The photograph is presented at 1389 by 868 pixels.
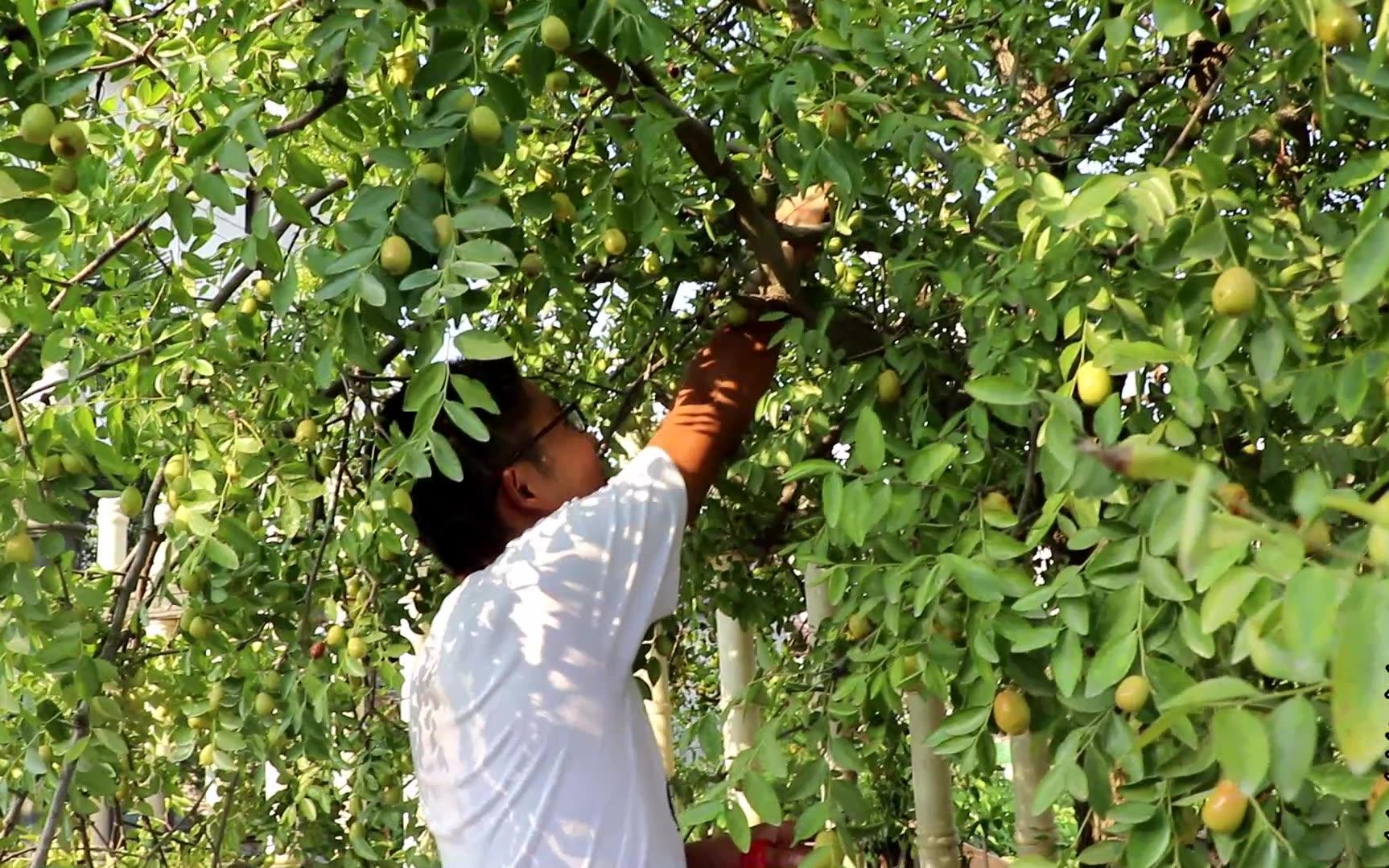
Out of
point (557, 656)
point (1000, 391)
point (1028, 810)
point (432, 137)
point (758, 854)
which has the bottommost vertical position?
point (1028, 810)

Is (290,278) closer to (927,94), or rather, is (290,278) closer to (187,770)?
(927,94)

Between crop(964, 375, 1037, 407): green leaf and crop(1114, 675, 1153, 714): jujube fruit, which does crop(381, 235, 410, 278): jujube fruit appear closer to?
crop(964, 375, 1037, 407): green leaf

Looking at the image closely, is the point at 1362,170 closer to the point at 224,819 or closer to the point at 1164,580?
the point at 1164,580

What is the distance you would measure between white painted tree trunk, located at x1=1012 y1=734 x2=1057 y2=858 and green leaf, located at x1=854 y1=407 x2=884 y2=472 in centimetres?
66

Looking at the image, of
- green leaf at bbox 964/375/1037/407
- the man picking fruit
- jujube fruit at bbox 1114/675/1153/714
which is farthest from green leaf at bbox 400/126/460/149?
jujube fruit at bbox 1114/675/1153/714

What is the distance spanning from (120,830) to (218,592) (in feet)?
2.37

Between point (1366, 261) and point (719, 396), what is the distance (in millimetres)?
907

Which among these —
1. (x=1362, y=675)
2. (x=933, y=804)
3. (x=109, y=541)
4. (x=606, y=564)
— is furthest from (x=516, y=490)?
(x=109, y=541)

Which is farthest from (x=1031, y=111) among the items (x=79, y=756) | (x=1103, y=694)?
(x=79, y=756)

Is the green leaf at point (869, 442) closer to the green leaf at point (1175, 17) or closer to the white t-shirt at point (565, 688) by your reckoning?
the white t-shirt at point (565, 688)

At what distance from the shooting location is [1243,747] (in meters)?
0.63

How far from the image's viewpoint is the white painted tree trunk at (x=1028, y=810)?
188cm

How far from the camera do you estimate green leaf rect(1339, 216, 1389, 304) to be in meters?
0.74

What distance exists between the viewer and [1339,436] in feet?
4.89
